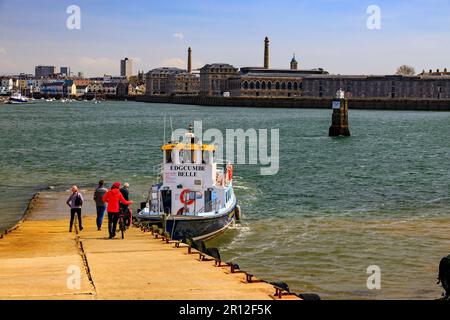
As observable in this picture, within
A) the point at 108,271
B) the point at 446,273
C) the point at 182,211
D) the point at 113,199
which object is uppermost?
the point at 113,199

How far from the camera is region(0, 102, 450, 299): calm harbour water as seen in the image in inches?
949

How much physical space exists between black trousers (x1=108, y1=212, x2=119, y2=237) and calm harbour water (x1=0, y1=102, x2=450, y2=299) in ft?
17.2

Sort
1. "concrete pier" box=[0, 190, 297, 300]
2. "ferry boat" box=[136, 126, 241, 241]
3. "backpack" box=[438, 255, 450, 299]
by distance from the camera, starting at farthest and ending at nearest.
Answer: "ferry boat" box=[136, 126, 241, 241] → "backpack" box=[438, 255, 450, 299] → "concrete pier" box=[0, 190, 297, 300]

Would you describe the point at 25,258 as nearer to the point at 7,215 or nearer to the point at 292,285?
the point at 292,285

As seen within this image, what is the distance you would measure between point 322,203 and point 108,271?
994 inches

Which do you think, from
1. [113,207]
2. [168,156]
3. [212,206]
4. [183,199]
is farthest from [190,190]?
[113,207]

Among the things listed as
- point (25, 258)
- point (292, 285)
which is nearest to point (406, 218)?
point (292, 285)

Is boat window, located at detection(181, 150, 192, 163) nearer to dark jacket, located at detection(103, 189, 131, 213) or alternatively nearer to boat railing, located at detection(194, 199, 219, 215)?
boat railing, located at detection(194, 199, 219, 215)

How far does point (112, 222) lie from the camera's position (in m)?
21.0

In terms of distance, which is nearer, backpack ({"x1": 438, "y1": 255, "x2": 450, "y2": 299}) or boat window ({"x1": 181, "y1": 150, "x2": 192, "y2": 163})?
backpack ({"x1": 438, "y1": 255, "x2": 450, "y2": 299})

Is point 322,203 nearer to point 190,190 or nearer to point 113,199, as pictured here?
point 190,190

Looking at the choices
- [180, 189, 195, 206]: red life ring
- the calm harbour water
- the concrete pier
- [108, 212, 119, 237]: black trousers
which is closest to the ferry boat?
[180, 189, 195, 206]: red life ring

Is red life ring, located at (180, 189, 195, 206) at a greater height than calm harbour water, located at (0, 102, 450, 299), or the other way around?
red life ring, located at (180, 189, 195, 206)

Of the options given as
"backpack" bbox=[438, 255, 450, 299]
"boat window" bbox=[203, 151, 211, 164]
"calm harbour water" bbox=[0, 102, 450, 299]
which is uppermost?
"boat window" bbox=[203, 151, 211, 164]
